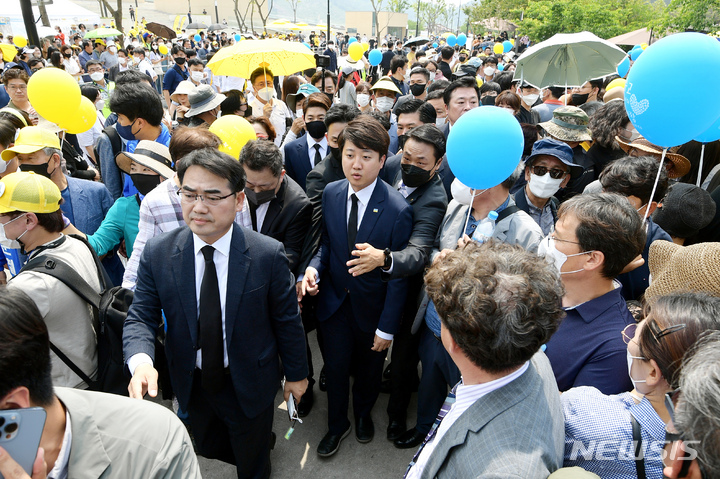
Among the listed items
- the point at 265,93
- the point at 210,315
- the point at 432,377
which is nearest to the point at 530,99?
the point at 265,93

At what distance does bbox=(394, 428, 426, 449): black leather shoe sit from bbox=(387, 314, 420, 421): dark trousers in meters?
0.13

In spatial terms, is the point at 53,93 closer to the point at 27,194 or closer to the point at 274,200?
the point at 27,194

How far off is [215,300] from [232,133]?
186 centimetres

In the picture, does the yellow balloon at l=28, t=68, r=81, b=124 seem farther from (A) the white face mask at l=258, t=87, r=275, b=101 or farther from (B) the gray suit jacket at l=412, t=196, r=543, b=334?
(B) the gray suit jacket at l=412, t=196, r=543, b=334

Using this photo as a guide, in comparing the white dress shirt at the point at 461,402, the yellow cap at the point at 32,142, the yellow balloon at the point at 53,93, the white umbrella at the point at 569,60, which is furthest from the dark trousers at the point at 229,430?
the white umbrella at the point at 569,60

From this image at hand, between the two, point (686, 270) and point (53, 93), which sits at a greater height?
point (53, 93)

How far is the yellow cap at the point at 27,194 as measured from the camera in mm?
2361

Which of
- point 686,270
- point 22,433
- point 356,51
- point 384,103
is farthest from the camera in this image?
point 356,51

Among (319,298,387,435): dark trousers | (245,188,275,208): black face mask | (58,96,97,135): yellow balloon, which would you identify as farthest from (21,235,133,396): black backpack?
(58,96,97,135): yellow balloon

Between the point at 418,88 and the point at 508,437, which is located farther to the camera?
the point at 418,88

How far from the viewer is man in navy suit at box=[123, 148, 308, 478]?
83.6 inches

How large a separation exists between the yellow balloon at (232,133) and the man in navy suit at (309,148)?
903 mm

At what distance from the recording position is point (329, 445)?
3.09 meters

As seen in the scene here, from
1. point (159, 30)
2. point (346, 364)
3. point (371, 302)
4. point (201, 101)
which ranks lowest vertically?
point (346, 364)
